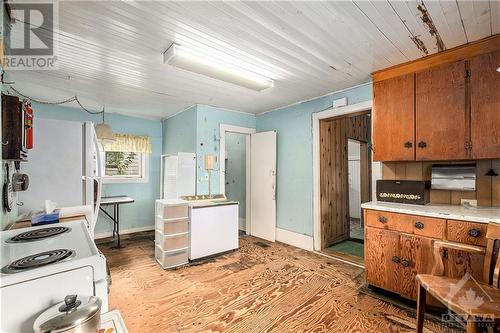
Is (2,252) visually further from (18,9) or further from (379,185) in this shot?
(379,185)

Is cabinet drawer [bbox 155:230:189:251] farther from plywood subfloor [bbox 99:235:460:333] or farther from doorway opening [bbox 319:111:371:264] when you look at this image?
doorway opening [bbox 319:111:371:264]

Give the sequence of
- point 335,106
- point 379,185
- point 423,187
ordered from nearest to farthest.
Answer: point 423,187 → point 379,185 → point 335,106

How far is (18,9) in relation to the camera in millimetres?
1550

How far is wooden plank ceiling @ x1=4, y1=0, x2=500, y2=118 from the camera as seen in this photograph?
1574mm

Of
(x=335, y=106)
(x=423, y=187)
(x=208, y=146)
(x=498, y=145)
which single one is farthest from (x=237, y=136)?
(x=498, y=145)

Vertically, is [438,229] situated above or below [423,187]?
below

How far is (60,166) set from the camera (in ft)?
7.22

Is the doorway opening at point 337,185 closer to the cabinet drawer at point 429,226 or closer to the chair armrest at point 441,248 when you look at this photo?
the cabinet drawer at point 429,226

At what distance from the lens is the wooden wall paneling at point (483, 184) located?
207 cm

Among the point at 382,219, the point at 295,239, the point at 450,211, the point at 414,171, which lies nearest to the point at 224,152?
the point at 295,239

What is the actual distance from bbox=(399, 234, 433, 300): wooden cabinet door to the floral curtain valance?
15.1ft

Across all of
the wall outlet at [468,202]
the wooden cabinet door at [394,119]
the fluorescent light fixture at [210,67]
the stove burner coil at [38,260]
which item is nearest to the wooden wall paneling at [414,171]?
the wooden cabinet door at [394,119]

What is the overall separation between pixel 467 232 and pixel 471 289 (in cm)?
46

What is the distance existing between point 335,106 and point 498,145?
1.72m
